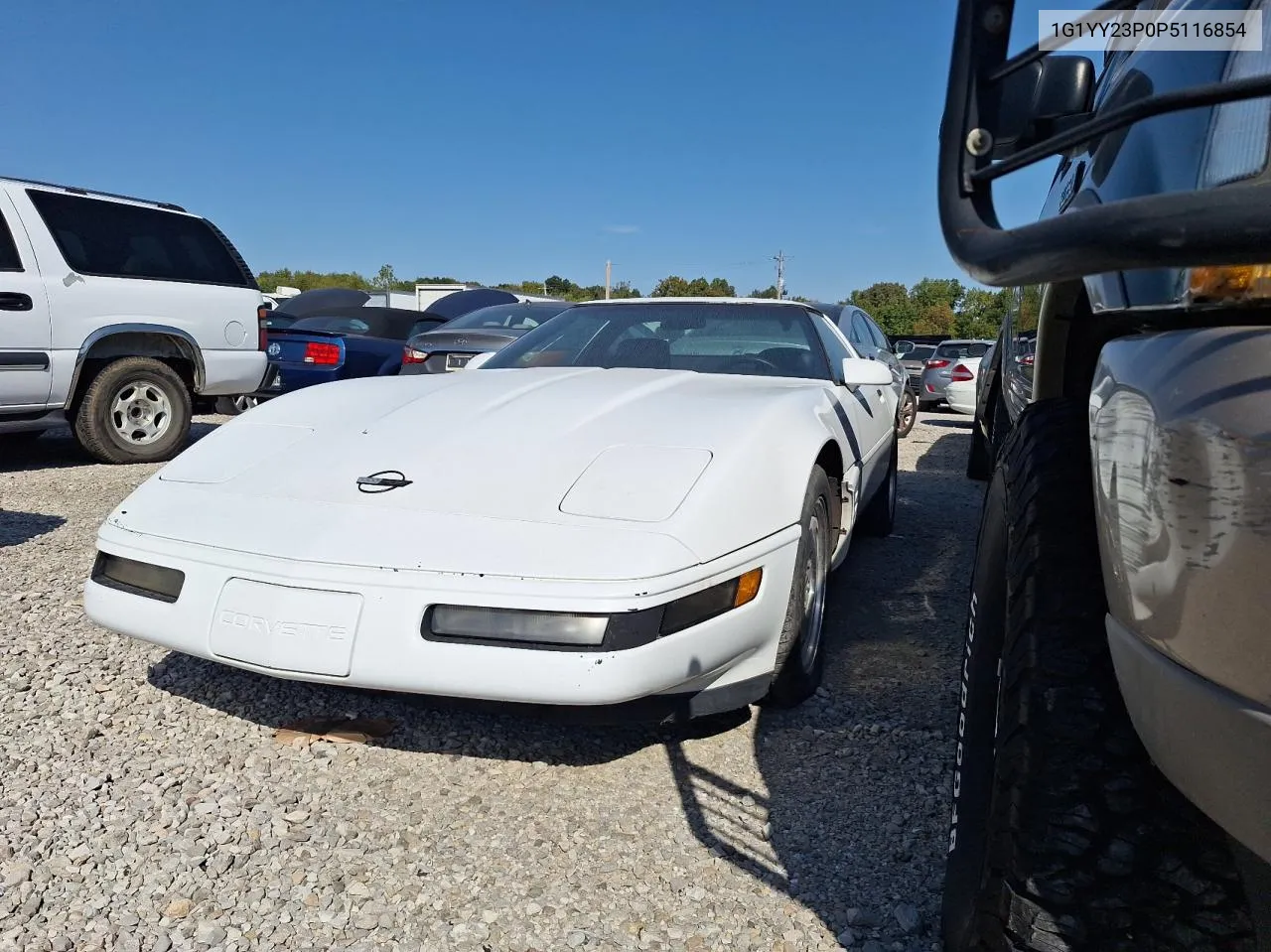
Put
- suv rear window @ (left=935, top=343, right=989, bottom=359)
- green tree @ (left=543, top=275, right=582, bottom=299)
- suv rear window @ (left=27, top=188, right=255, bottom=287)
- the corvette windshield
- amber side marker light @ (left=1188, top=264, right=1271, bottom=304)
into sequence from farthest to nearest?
1. green tree @ (left=543, top=275, right=582, bottom=299)
2. suv rear window @ (left=935, top=343, right=989, bottom=359)
3. suv rear window @ (left=27, top=188, right=255, bottom=287)
4. the corvette windshield
5. amber side marker light @ (left=1188, top=264, right=1271, bottom=304)

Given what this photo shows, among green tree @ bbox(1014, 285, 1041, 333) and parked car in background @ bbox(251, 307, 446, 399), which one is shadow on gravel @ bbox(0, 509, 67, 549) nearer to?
parked car in background @ bbox(251, 307, 446, 399)

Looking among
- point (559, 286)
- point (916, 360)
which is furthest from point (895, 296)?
point (916, 360)

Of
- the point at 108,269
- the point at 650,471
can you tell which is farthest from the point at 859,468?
the point at 108,269

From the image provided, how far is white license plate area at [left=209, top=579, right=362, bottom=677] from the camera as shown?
1.89m

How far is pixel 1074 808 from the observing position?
1.14 metres

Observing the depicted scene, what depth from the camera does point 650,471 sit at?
2.18 meters

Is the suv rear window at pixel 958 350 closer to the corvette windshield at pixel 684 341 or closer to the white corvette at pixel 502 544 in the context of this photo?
the corvette windshield at pixel 684 341

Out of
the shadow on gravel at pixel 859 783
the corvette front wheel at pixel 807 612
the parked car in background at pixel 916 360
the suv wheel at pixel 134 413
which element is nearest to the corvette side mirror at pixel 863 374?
the corvette front wheel at pixel 807 612

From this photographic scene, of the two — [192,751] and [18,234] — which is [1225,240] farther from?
[18,234]

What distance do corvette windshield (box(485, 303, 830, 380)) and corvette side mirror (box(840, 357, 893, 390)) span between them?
21 cm

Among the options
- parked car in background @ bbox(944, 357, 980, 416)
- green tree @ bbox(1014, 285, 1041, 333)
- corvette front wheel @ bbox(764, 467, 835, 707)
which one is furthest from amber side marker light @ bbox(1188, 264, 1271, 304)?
parked car in background @ bbox(944, 357, 980, 416)

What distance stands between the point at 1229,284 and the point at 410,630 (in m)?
1.53

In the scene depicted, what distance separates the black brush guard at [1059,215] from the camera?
0.77m

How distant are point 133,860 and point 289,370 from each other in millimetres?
6558
